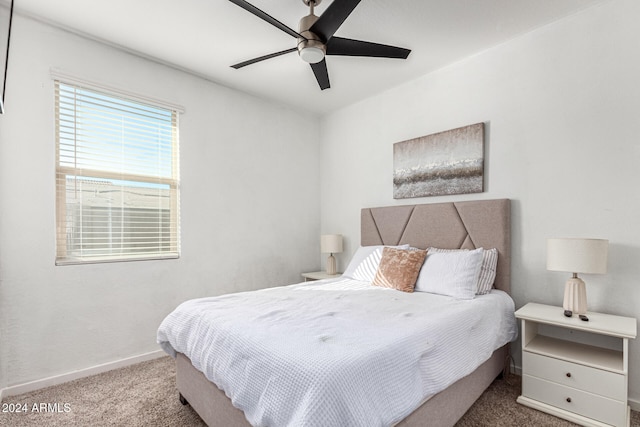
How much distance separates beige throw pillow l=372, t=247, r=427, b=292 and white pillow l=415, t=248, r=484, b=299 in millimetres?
65

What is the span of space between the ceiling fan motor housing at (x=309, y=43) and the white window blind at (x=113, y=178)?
181cm

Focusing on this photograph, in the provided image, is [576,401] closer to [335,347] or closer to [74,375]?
[335,347]

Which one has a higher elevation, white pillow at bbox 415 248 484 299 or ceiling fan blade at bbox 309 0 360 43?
ceiling fan blade at bbox 309 0 360 43

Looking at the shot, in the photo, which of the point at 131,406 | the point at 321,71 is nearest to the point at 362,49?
the point at 321,71

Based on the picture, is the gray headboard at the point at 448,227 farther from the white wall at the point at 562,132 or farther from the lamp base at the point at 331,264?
the lamp base at the point at 331,264

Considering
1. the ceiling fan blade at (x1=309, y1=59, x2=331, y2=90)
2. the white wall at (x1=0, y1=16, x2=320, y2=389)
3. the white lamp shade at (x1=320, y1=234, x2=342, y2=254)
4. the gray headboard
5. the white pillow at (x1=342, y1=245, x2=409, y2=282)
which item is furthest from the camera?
the white lamp shade at (x1=320, y1=234, x2=342, y2=254)

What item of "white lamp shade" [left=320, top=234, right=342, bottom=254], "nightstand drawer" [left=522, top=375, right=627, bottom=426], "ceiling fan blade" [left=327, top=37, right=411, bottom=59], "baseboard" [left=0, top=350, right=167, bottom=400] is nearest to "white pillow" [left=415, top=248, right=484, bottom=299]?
"nightstand drawer" [left=522, top=375, right=627, bottom=426]

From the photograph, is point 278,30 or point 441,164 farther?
point 441,164

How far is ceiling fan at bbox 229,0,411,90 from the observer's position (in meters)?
1.65

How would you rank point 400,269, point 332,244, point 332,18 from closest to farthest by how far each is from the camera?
point 332,18 → point 400,269 → point 332,244

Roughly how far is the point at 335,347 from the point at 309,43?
1678mm

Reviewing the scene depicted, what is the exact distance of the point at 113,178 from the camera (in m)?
2.77

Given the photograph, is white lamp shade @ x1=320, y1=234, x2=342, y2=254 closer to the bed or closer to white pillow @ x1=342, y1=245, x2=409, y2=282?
the bed

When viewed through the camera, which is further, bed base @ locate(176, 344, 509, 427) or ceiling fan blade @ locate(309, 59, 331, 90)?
ceiling fan blade @ locate(309, 59, 331, 90)
